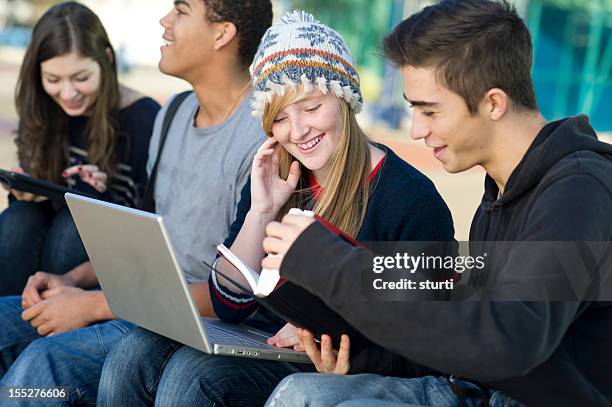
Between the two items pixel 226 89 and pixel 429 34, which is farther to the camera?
pixel 226 89

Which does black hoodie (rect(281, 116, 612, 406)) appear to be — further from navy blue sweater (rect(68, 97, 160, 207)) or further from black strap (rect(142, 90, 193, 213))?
navy blue sweater (rect(68, 97, 160, 207))

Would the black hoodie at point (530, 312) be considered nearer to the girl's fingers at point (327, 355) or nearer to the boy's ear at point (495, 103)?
the boy's ear at point (495, 103)

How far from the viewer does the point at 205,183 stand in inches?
133

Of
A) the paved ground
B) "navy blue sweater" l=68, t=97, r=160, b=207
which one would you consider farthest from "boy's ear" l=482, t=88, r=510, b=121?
"navy blue sweater" l=68, t=97, r=160, b=207

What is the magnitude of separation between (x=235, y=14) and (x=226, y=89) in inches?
10.8

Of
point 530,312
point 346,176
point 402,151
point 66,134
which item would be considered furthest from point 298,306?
point 402,151

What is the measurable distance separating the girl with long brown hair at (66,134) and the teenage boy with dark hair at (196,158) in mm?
245

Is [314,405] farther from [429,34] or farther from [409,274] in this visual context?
[429,34]

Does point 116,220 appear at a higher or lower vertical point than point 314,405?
higher

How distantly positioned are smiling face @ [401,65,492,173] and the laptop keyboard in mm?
705

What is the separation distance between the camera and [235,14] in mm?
3418

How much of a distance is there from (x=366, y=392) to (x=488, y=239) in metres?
0.46

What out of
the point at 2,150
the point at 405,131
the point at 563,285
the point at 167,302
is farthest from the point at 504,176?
the point at 405,131

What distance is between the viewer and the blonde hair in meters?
2.61
